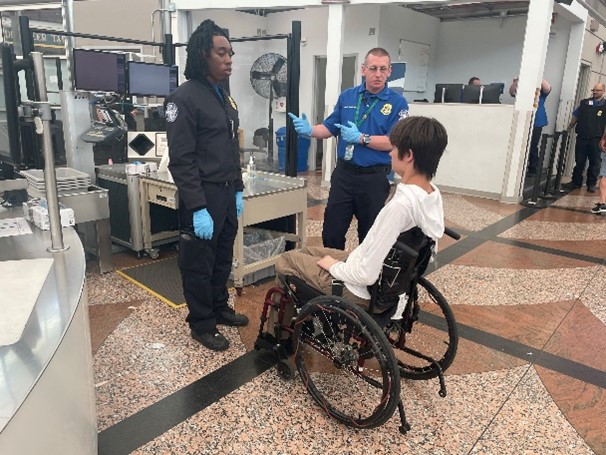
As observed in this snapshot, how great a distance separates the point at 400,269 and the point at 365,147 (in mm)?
1087

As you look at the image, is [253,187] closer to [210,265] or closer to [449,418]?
[210,265]

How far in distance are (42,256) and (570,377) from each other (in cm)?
226

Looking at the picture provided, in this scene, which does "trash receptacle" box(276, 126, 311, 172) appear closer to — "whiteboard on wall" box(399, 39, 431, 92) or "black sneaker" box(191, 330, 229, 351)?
"whiteboard on wall" box(399, 39, 431, 92)

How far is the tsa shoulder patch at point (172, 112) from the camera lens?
6.67 ft

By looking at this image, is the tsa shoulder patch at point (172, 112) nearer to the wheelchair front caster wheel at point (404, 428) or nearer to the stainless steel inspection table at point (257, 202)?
the stainless steel inspection table at point (257, 202)

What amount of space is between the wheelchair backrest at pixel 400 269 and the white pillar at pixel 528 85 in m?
4.46

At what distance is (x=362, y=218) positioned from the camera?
2.70m

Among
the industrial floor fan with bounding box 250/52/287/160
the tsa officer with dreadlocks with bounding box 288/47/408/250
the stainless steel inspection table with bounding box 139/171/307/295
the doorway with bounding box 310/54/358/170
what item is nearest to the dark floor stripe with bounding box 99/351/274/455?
the stainless steel inspection table with bounding box 139/171/307/295

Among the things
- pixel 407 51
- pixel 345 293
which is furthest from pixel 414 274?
pixel 407 51

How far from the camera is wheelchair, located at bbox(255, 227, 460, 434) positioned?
1.62 metres

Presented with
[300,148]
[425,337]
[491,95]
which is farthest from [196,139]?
[300,148]

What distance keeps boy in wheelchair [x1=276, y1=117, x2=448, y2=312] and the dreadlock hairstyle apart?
36.7 inches

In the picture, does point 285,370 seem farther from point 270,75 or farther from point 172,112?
point 270,75

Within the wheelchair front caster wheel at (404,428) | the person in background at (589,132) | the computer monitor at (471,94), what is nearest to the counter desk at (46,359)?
the wheelchair front caster wheel at (404,428)
